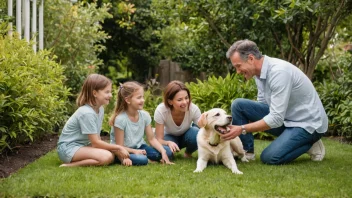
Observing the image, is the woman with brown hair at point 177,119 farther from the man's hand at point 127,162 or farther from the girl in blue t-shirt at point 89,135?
the girl in blue t-shirt at point 89,135

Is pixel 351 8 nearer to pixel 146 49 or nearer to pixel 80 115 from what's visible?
pixel 80 115

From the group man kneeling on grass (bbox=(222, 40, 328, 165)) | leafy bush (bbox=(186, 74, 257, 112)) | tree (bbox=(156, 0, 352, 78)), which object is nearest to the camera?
man kneeling on grass (bbox=(222, 40, 328, 165))

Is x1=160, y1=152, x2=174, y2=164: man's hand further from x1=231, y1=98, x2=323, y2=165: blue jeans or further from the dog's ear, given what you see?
x1=231, y1=98, x2=323, y2=165: blue jeans

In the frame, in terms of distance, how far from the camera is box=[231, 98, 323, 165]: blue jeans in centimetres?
620

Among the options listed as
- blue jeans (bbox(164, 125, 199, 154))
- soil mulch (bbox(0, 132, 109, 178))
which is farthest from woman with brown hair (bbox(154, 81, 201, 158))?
soil mulch (bbox(0, 132, 109, 178))

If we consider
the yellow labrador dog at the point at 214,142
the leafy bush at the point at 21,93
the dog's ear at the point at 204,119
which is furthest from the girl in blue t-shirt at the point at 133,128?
the leafy bush at the point at 21,93

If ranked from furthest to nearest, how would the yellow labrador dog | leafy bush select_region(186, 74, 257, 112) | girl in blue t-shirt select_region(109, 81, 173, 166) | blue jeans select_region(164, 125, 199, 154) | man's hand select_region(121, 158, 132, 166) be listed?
leafy bush select_region(186, 74, 257, 112)
blue jeans select_region(164, 125, 199, 154)
girl in blue t-shirt select_region(109, 81, 173, 166)
man's hand select_region(121, 158, 132, 166)
the yellow labrador dog

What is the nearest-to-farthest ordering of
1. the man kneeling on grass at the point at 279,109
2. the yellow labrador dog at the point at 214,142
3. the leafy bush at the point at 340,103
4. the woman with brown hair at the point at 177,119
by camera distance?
the yellow labrador dog at the point at 214,142 → the man kneeling on grass at the point at 279,109 → the woman with brown hair at the point at 177,119 → the leafy bush at the point at 340,103

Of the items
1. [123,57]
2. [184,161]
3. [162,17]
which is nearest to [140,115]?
[184,161]

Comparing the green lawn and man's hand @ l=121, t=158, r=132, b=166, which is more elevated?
the green lawn

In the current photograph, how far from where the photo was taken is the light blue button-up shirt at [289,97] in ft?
19.5

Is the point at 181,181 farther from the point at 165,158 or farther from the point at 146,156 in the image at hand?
the point at 146,156

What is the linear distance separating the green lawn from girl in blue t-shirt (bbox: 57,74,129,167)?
0.50 feet

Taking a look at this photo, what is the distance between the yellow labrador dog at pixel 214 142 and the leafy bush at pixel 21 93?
1.82m
